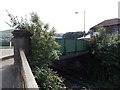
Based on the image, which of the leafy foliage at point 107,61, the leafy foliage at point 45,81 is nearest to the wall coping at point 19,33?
the leafy foliage at point 45,81

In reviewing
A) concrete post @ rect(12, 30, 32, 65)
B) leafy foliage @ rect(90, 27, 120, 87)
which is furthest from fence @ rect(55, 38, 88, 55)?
concrete post @ rect(12, 30, 32, 65)

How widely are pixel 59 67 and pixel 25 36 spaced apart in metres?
12.0

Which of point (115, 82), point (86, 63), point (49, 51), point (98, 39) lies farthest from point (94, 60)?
point (49, 51)

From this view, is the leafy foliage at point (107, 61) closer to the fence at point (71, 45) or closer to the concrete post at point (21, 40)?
the fence at point (71, 45)

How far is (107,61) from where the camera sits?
1531cm

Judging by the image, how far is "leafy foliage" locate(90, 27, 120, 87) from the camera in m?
15.1

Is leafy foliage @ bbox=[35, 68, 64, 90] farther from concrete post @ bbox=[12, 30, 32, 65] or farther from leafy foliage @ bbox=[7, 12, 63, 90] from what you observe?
concrete post @ bbox=[12, 30, 32, 65]

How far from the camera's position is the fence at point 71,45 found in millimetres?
14305

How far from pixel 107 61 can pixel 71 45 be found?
4.72 metres

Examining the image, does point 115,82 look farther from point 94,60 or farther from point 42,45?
point 42,45

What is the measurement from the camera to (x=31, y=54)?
5.50m

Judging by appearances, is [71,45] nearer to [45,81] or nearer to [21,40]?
[21,40]

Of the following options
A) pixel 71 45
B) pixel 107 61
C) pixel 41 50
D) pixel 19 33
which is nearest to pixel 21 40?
pixel 19 33

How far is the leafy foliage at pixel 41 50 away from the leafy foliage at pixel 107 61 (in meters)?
11.2
